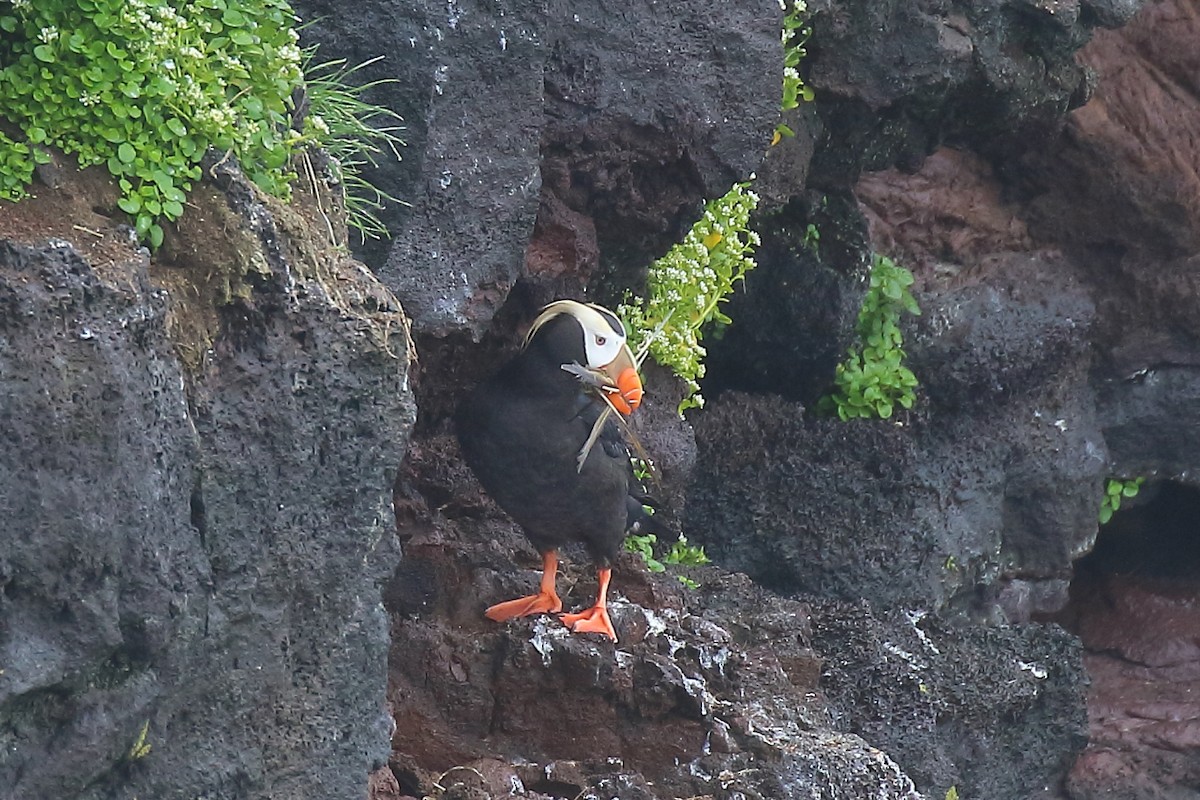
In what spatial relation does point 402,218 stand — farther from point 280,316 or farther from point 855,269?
point 855,269

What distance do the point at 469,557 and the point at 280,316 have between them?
194 cm

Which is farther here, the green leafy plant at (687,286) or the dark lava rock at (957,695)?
the green leafy plant at (687,286)

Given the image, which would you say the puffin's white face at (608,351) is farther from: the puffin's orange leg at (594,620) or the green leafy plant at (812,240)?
the green leafy plant at (812,240)

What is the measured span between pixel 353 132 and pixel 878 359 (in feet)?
11.6

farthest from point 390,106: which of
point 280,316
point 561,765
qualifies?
point 561,765

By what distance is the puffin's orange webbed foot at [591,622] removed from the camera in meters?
4.04

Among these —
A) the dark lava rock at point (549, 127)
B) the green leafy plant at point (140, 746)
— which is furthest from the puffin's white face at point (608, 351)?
the green leafy plant at point (140, 746)

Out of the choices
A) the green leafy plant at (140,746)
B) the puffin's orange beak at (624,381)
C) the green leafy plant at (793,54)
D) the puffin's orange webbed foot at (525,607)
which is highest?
the green leafy plant at (793,54)

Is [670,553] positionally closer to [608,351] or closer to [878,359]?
[878,359]

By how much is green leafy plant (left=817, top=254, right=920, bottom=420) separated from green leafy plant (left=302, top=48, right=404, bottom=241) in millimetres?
3124

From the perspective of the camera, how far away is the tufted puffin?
14.0 ft

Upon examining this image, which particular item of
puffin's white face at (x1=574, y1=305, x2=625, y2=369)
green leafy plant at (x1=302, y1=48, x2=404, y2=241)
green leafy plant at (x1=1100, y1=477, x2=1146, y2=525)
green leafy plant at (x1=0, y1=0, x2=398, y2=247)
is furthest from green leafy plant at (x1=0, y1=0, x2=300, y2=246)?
green leafy plant at (x1=1100, y1=477, x2=1146, y2=525)

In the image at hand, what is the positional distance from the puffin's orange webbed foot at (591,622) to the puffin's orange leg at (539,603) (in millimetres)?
141

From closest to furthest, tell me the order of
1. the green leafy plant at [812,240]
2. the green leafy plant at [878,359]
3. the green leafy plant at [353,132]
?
the green leafy plant at [353,132] → the green leafy plant at [812,240] → the green leafy plant at [878,359]
